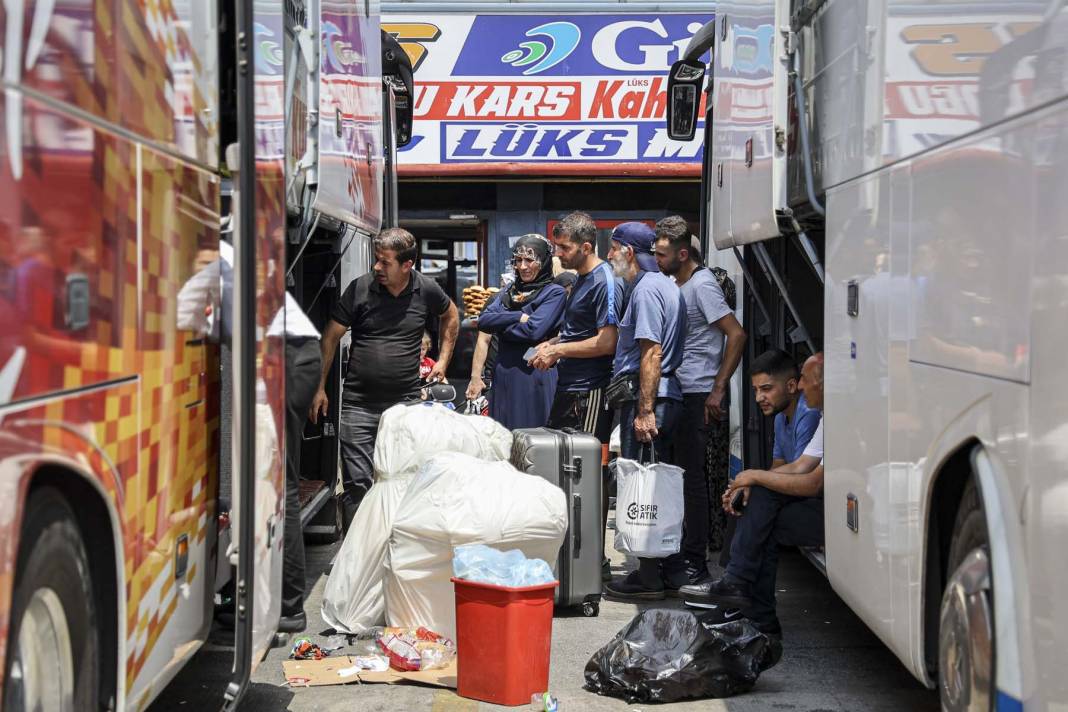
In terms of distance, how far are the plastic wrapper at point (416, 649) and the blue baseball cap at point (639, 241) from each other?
2477 mm

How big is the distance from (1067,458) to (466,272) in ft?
44.0

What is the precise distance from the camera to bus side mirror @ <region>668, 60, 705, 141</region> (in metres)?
8.76

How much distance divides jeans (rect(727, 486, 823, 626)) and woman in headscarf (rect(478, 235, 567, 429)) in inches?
74.3

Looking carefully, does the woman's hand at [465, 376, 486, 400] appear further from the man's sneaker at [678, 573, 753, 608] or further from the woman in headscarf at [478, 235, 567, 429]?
the man's sneaker at [678, 573, 753, 608]

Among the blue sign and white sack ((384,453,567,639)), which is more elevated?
the blue sign

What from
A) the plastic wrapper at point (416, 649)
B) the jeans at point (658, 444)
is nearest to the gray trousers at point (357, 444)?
the jeans at point (658, 444)

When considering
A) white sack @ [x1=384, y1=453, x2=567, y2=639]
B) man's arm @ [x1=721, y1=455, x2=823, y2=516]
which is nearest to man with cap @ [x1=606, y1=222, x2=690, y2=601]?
man's arm @ [x1=721, y1=455, x2=823, y2=516]

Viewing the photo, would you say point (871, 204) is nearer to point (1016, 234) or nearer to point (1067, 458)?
point (1016, 234)

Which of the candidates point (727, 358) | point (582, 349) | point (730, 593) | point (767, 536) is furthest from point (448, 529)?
point (727, 358)

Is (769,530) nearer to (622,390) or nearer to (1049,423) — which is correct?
(622,390)

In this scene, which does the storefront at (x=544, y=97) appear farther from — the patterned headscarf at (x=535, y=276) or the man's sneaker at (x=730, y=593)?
the man's sneaker at (x=730, y=593)

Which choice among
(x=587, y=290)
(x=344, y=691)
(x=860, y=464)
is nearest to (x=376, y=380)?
(x=587, y=290)

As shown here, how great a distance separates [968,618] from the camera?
10.8 ft

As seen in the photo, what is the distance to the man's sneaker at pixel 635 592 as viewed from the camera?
643 cm
